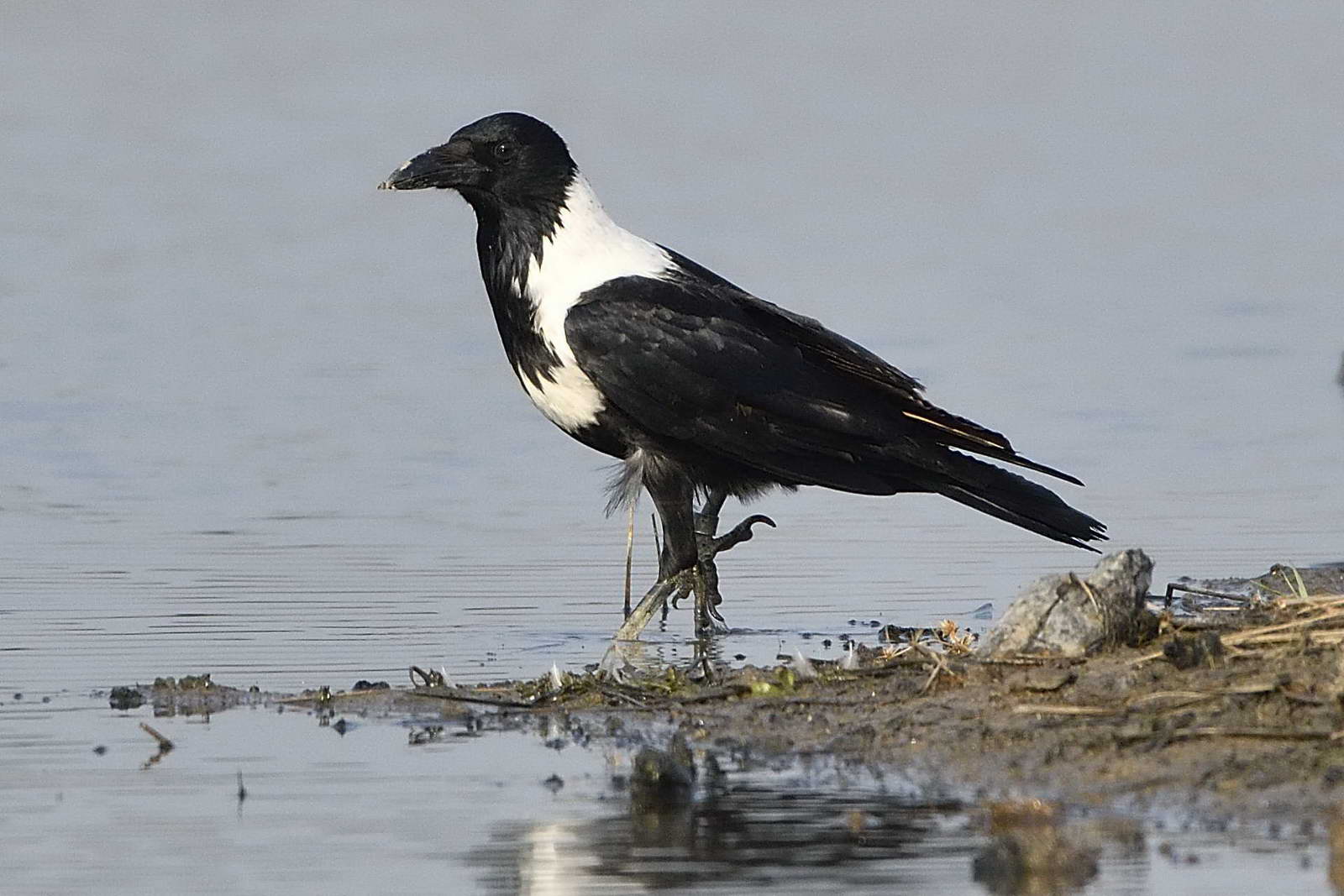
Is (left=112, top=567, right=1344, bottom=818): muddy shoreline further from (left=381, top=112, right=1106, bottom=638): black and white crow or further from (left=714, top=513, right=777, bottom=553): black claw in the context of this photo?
(left=714, top=513, right=777, bottom=553): black claw

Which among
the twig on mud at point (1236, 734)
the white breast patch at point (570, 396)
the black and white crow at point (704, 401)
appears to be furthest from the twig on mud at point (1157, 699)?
the white breast patch at point (570, 396)

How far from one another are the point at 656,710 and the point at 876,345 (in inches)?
275

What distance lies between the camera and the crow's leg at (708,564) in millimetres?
9008

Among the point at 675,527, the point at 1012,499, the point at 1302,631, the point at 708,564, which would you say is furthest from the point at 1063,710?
the point at 708,564

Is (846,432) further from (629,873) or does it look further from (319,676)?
(629,873)

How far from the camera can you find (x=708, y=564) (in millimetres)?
9047

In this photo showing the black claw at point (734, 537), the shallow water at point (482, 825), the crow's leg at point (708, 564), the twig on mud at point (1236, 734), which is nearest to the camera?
the shallow water at point (482, 825)

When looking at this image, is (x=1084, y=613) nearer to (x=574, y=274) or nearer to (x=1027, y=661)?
(x=1027, y=661)

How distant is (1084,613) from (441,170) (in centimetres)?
316

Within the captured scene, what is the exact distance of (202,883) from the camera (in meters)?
5.64

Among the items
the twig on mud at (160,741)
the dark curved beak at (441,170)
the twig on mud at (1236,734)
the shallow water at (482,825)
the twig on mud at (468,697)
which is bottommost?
the shallow water at (482,825)

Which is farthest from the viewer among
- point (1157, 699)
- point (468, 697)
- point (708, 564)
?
point (708, 564)

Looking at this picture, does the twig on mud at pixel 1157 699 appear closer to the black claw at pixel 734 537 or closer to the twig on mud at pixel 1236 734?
the twig on mud at pixel 1236 734

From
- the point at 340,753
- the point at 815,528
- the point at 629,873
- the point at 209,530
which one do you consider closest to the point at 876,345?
the point at 815,528
